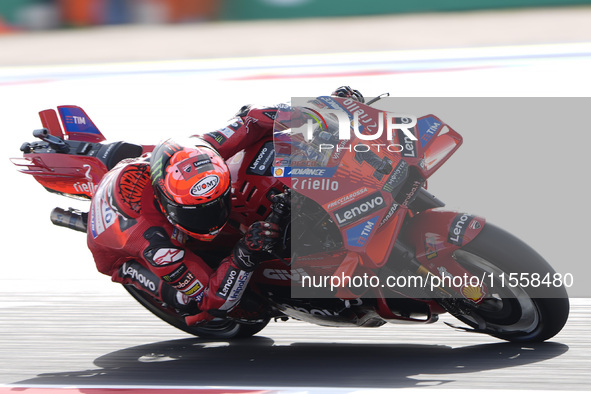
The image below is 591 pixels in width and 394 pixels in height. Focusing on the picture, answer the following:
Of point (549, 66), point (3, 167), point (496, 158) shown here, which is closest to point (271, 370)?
point (496, 158)

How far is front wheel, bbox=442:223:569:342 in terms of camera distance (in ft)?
12.1

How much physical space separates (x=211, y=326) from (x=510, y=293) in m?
1.71

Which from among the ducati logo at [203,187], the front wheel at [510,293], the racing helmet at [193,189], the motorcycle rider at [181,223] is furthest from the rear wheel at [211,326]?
the front wheel at [510,293]

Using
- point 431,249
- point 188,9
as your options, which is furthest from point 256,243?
point 188,9

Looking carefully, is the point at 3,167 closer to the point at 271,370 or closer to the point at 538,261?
the point at 271,370

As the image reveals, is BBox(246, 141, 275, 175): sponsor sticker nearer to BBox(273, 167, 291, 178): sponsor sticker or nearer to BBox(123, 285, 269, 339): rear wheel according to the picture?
BBox(273, 167, 291, 178): sponsor sticker

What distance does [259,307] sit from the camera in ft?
14.0

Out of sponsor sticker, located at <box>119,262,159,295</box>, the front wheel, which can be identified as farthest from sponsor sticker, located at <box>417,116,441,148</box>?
sponsor sticker, located at <box>119,262,159,295</box>

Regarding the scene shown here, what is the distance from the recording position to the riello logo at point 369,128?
3670 millimetres

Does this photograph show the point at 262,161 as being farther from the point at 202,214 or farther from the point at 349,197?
the point at 349,197

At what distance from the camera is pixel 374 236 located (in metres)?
3.60

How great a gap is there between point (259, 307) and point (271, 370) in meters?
0.33

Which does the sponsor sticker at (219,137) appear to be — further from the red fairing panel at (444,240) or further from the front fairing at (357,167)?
the red fairing panel at (444,240)

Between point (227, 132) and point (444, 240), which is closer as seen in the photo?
point (444, 240)
